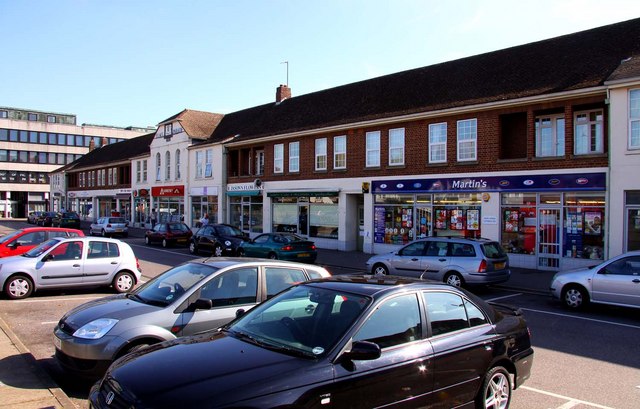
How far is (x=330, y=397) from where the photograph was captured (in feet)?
11.8

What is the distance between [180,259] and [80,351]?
16157 millimetres

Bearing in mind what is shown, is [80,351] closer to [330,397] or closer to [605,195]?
[330,397]

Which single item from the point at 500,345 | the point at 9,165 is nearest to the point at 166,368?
the point at 500,345

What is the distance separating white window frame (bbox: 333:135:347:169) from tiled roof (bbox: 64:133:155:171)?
26610mm

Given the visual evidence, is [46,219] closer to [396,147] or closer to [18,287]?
[396,147]

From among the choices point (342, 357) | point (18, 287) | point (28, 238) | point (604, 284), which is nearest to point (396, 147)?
point (604, 284)

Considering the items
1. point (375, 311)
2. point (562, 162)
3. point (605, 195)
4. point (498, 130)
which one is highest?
point (498, 130)

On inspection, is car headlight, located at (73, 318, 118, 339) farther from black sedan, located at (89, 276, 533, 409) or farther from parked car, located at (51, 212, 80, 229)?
parked car, located at (51, 212, 80, 229)

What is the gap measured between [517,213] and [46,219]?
1661 inches

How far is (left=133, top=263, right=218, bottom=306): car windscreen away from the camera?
624 cm

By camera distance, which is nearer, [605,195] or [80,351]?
[80,351]

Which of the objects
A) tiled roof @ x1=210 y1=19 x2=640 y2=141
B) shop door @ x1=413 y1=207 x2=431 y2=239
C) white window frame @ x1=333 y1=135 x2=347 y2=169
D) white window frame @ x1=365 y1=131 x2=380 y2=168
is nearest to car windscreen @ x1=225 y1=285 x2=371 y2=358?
tiled roof @ x1=210 y1=19 x2=640 y2=141

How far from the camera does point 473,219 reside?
19562 mm

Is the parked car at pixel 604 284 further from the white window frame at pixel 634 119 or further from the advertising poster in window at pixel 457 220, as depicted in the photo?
the advertising poster in window at pixel 457 220
